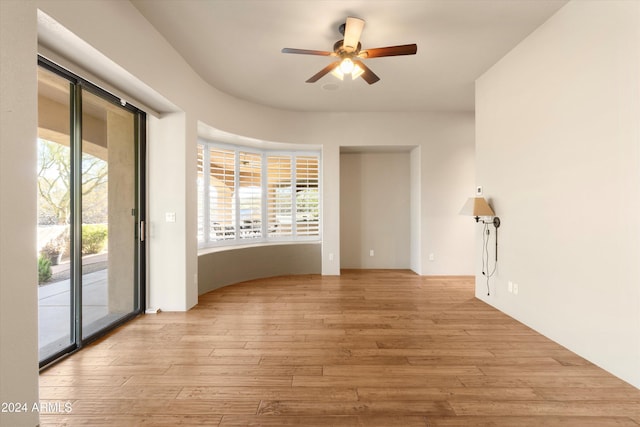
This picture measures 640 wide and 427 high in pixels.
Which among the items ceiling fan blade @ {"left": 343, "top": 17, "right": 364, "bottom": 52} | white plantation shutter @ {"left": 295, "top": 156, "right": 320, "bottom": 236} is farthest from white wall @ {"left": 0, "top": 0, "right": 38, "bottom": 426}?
white plantation shutter @ {"left": 295, "top": 156, "right": 320, "bottom": 236}

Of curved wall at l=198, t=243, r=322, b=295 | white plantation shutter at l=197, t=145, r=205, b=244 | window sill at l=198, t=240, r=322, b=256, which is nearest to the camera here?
curved wall at l=198, t=243, r=322, b=295

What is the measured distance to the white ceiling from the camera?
2.60 m

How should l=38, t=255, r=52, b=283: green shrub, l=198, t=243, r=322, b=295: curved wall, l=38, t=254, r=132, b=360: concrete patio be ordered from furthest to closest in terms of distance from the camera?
l=198, t=243, r=322, b=295: curved wall < l=38, t=254, r=132, b=360: concrete patio < l=38, t=255, r=52, b=283: green shrub

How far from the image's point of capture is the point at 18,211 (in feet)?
5.17

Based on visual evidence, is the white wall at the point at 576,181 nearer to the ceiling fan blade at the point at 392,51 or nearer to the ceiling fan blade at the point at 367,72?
the ceiling fan blade at the point at 392,51

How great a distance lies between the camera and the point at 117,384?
207cm

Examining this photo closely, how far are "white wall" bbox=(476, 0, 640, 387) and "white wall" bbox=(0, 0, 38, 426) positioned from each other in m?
3.87

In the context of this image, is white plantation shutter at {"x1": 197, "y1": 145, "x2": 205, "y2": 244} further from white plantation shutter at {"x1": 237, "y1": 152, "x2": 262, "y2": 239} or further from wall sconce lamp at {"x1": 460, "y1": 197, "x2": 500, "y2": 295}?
wall sconce lamp at {"x1": 460, "y1": 197, "x2": 500, "y2": 295}

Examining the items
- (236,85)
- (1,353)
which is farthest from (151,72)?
(1,353)

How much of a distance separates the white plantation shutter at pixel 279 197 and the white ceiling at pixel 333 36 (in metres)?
1.58

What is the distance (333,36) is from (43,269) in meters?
3.34

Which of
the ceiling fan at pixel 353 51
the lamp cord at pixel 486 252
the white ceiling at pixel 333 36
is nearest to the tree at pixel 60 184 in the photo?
the white ceiling at pixel 333 36

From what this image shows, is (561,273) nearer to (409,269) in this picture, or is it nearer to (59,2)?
(409,269)

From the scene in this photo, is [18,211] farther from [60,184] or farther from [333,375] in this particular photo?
[333,375]
